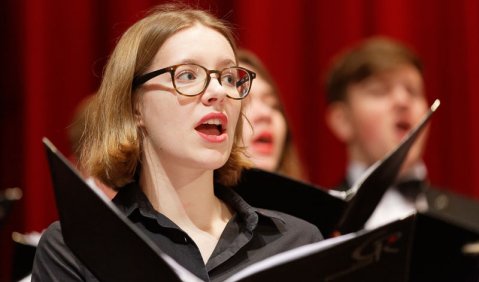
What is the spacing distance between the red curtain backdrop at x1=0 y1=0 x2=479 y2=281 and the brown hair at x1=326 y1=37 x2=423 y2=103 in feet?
1.23

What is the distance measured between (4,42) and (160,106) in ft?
5.60

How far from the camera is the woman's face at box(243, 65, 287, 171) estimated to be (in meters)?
2.19

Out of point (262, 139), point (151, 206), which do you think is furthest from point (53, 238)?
point (262, 139)

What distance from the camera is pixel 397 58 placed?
2611mm

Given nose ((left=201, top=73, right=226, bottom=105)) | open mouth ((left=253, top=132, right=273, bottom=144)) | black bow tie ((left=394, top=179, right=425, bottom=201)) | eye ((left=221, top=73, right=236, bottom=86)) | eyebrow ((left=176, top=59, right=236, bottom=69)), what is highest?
eyebrow ((left=176, top=59, right=236, bottom=69))

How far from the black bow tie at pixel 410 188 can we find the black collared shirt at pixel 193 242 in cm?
104

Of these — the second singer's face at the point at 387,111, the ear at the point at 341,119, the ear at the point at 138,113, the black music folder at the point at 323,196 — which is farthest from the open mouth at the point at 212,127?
the ear at the point at 341,119

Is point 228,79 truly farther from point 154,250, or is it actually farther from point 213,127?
point 154,250

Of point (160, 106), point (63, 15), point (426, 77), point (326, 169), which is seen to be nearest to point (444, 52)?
point (426, 77)

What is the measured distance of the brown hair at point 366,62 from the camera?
2.62 metres

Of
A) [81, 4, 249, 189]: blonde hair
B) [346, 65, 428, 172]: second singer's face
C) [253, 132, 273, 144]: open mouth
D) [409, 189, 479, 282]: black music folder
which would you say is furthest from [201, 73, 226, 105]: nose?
[346, 65, 428, 172]: second singer's face

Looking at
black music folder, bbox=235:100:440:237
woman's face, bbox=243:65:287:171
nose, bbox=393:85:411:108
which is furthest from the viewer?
nose, bbox=393:85:411:108

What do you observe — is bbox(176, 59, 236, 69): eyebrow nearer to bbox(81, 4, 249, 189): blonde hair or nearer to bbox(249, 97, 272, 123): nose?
bbox(81, 4, 249, 189): blonde hair

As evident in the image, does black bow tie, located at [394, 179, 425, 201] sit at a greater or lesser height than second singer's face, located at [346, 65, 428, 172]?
lesser
